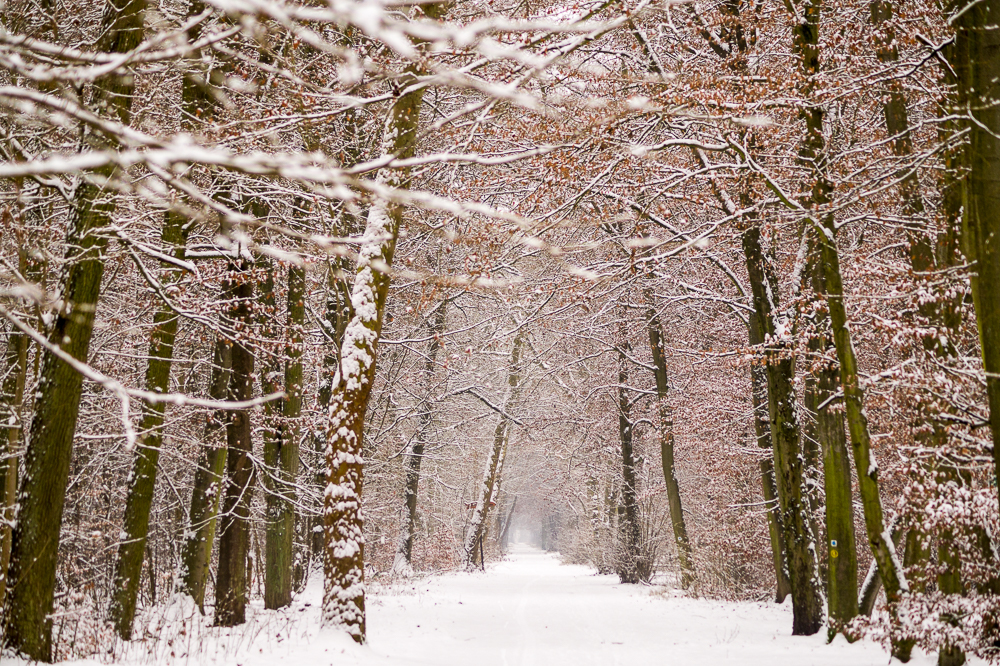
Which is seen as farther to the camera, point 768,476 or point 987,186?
point 768,476

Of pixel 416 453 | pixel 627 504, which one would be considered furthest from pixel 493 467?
pixel 416 453

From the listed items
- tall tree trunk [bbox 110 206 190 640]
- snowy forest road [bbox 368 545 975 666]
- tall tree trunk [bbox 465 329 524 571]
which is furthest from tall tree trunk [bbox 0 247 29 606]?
tall tree trunk [bbox 465 329 524 571]

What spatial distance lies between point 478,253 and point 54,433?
19.4 feet

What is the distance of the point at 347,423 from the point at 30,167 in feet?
25.3

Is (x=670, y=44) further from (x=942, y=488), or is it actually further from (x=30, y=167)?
(x=30, y=167)

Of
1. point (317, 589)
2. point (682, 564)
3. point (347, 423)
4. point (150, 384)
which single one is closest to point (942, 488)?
point (347, 423)

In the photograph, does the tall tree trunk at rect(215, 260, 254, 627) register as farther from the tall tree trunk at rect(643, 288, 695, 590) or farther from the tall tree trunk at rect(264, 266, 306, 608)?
the tall tree trunk at rect(643, 288, 695, 590)

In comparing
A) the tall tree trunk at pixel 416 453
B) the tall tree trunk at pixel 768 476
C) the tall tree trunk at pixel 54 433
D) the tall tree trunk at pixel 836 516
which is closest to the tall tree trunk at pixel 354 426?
the tall tree trunk at pixel 54 433

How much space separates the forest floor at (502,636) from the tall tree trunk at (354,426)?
0.52 meters

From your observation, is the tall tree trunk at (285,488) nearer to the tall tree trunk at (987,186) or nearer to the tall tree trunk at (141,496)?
the tall tree trunk at (141,496)

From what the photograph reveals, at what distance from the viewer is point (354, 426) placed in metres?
9.28

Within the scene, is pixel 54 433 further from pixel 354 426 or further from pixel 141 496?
pixel 354 426

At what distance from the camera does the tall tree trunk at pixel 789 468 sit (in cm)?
1091

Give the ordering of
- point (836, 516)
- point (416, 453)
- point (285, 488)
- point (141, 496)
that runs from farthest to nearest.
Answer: point (416, 453) → point (285, 488) → point (836, 516) → point (141, 496)
